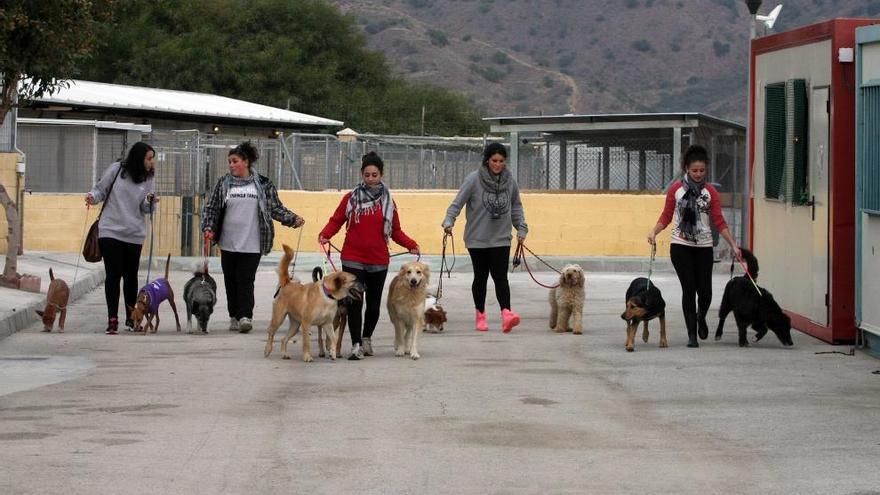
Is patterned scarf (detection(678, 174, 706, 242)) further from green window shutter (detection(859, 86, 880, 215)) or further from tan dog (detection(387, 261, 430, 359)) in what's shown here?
tan dog (detection(387, 261, 430, 359))

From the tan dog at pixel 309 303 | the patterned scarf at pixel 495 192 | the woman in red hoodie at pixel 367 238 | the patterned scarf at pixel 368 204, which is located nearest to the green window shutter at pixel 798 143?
the patterned scarf at pixel 495 192

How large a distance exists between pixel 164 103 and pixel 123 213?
25984 millimetres

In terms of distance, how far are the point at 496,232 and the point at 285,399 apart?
222 inches

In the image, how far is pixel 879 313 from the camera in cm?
1353

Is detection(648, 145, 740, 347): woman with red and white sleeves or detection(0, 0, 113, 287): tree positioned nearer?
detection(648, 145, 740, 347): woman with red and white sleeves

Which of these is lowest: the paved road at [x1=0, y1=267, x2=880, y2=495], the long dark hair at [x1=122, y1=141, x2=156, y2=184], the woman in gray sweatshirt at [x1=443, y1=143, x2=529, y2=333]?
the paved road at [x1=0, y1=267, x2=880, y2=495]

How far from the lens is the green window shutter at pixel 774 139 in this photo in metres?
15.9

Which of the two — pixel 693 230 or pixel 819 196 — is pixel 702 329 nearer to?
pixel 693 230

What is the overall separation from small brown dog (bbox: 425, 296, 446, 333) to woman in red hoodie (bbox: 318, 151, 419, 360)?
7.06ft

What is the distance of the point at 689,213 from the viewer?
14.5 metres

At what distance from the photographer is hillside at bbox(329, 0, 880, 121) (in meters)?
101

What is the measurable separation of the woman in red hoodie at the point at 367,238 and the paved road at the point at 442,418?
40cm

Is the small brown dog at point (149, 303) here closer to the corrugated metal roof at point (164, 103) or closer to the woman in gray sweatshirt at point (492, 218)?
the woman in gray sweatshirt at point (492, 218)

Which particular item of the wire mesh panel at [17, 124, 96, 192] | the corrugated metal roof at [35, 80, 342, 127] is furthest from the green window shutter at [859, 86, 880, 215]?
the corrugated metal roof at [35, 80, 342, 127]
